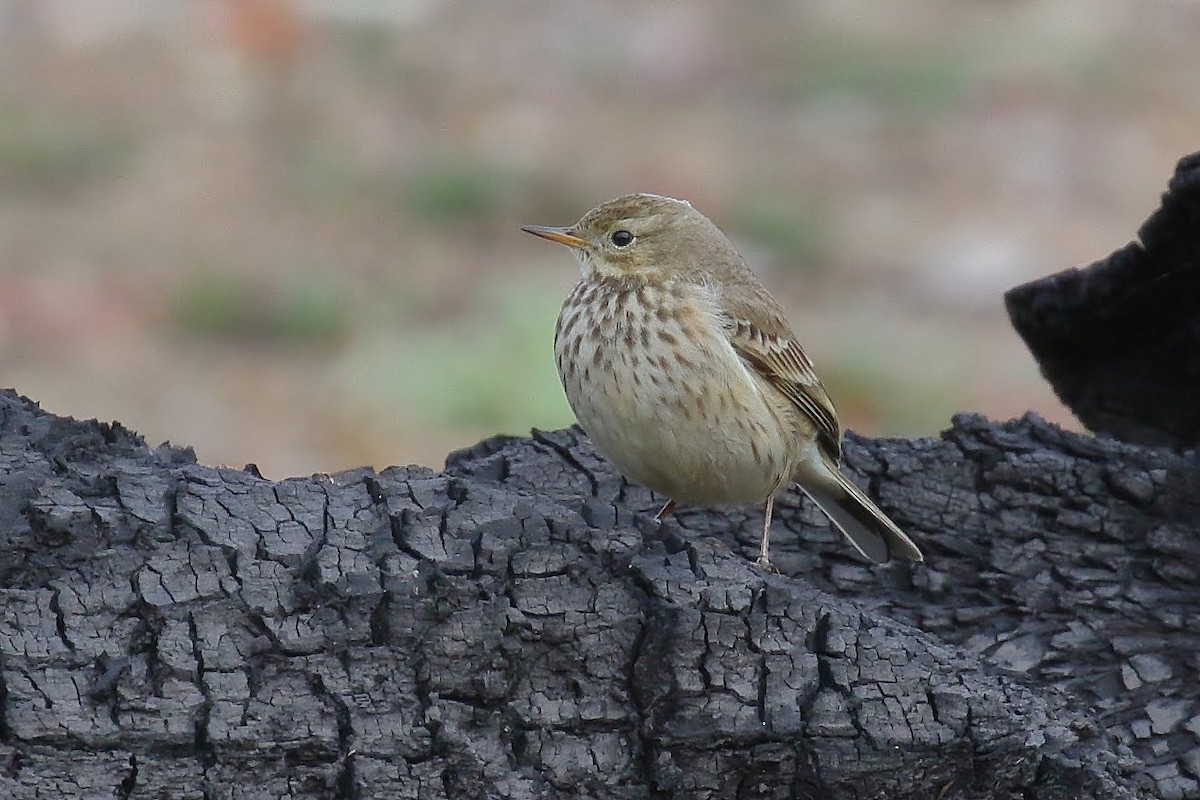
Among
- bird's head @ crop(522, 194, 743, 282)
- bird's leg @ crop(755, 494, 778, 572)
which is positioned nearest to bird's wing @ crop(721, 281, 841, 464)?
bird's head @ crop(522, 194, 743, 282)

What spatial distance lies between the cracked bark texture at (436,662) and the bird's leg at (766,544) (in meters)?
0.45

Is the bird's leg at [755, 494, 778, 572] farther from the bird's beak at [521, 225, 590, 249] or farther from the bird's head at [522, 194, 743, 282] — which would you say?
the bird's beak at [521, 225, 590, 249]

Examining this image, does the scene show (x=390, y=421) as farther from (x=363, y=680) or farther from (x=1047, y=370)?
(x=363, y=680)

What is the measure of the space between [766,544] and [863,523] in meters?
0.23

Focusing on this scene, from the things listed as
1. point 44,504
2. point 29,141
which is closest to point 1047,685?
point 44,504

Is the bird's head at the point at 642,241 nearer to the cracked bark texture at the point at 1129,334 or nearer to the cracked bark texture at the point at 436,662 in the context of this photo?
the cracked bark texture at the point at 1129,334

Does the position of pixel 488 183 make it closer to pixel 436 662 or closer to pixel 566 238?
pixel 566 238

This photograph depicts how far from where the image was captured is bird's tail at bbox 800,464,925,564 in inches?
169

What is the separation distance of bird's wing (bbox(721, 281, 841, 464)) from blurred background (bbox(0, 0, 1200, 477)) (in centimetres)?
279

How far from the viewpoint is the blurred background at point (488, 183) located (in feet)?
26.5

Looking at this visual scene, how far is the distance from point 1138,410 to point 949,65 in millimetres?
6915

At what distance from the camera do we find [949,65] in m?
11.7

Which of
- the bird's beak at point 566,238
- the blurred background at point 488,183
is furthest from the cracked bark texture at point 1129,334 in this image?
the blurred background at point 488,183

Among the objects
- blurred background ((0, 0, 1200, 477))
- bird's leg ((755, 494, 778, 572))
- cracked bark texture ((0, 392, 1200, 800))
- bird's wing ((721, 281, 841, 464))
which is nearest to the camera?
cracked bark texture ((0, 392, 1200, 800))
